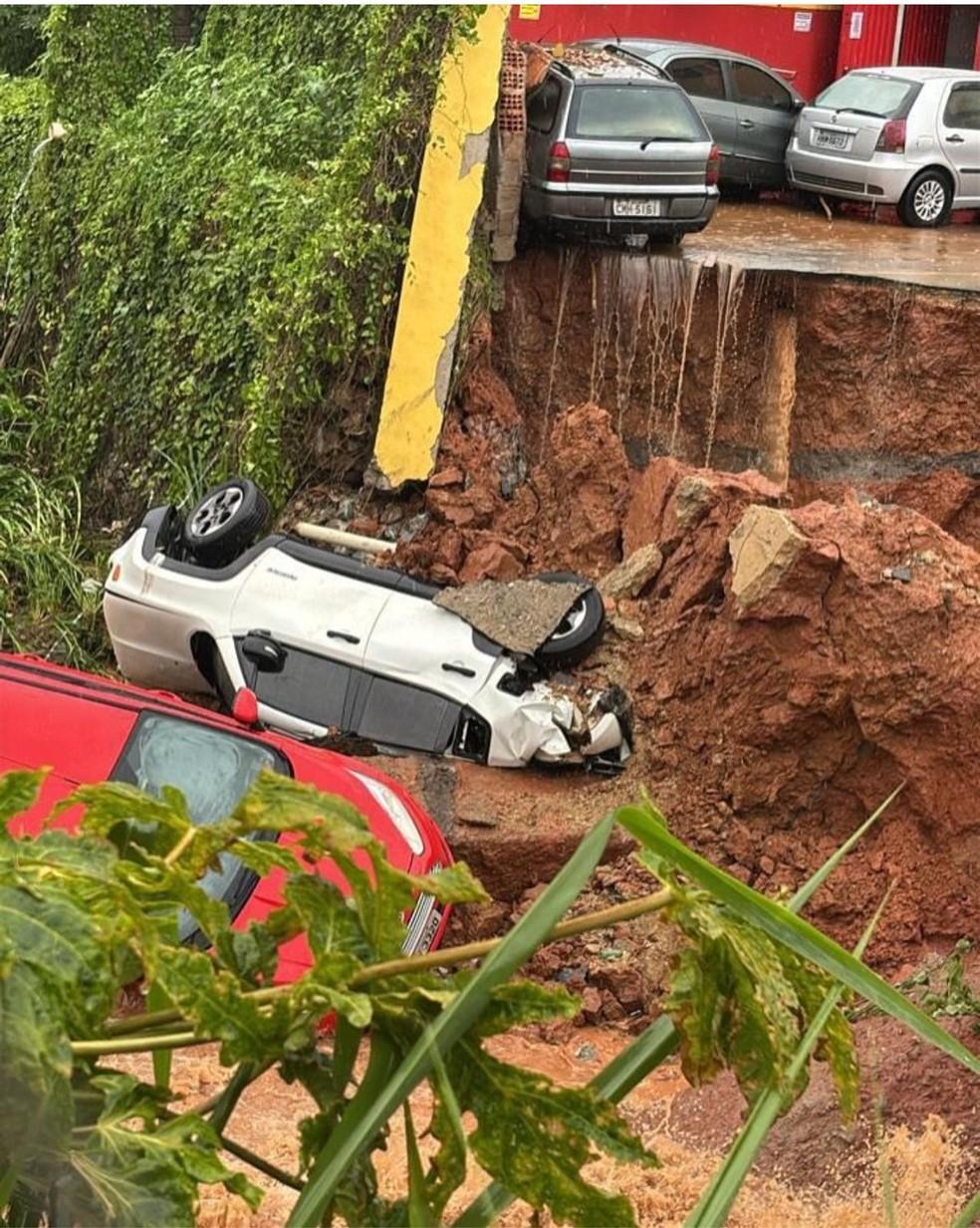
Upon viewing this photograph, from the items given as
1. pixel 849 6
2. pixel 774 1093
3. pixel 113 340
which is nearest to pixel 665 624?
pixel 113 340

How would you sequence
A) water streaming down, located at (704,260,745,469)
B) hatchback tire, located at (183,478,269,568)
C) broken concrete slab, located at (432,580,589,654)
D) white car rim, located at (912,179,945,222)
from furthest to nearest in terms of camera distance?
white car rim, located at (912,179,945,222), water streaming down, located at (704,260,745,469), hatchback tire, located at (183,478,269,568), broken concrete slab, located at (432,580,589,654)

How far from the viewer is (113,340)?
664 inches

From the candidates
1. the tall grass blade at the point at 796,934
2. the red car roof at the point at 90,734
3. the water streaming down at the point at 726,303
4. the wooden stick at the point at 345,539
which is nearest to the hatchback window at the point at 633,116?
the water streaming down at the point at 726,303

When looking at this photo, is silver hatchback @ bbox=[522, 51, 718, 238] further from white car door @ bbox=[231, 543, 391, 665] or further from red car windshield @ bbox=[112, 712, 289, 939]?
red car windshield @ bbox=[112, 712, 289, 939]

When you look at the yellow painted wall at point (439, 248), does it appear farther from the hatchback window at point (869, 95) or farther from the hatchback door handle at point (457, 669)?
the hatchback window at point (869, 95)

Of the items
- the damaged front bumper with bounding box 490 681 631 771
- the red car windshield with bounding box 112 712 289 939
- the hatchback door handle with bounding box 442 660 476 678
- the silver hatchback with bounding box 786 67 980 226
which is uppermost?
the silver hatchback with bounding box 786 67 980 226

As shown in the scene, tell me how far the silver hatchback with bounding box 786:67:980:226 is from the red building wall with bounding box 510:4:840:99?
4022mm

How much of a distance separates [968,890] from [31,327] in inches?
435

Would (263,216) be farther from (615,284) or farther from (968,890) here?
(968,890)

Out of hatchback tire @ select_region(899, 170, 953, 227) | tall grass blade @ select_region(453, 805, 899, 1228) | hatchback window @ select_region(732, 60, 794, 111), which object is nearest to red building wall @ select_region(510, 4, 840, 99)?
hatchback window @ select_region(732, 60, 794, 111)

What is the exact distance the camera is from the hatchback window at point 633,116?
1591 cm

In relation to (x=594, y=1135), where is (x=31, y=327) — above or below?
below

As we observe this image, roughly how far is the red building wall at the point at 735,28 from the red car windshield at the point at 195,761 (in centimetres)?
1618

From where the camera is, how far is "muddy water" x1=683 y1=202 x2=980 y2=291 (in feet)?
→ 52.8
